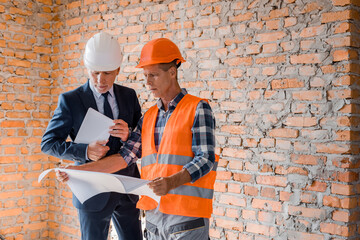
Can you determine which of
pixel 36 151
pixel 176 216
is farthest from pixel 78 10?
pixel 176 216

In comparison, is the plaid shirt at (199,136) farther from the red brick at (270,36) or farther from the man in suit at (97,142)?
the red brick at (270,36)

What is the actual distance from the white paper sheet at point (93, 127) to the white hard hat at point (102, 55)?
24cm

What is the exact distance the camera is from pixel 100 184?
2.05 meters

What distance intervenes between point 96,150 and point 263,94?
1.32 meters

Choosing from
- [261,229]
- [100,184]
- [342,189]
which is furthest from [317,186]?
[100,184]

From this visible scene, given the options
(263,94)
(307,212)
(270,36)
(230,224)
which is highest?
(270,36)

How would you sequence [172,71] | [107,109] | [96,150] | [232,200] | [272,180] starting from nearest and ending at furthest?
[172,71] < [96,150] < [107,109] < [272,180] < [232,200]

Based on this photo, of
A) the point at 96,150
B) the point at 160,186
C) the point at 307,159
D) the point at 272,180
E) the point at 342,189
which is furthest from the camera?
the point at 272,180

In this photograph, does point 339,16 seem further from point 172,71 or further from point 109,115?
point 109,115

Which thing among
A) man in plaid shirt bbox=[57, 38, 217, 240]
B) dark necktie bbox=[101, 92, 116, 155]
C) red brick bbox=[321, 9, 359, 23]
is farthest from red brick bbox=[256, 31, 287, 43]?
dark necktie bbox=[101, 92, 116, 155]

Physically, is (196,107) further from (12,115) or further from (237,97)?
(12,115)

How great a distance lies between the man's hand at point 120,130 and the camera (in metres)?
2.26

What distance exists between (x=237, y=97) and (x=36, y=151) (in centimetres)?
241

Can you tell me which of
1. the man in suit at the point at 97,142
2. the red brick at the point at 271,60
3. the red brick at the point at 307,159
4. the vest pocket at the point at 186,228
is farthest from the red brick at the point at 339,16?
Result: the vest pocket at the point at 186,228
